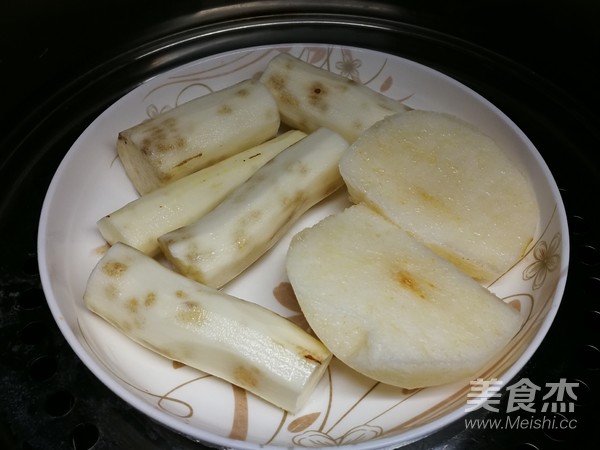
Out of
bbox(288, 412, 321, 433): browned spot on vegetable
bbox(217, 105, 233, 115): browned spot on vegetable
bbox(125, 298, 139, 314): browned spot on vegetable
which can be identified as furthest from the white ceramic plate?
bbox(217, 105, 233, 115): browned spot on vegetable

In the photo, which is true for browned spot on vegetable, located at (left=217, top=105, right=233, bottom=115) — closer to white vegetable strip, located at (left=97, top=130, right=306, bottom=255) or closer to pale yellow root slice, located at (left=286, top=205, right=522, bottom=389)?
white vegetable strip, located at (left=97, top=130, right=306, bottom=255)

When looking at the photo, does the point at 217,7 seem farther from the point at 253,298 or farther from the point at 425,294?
the point at 425,294

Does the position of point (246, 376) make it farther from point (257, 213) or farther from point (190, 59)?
point (190, 59)

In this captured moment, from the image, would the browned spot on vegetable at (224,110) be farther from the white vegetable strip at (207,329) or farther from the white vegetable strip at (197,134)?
the white vegetable strip at (207,329)

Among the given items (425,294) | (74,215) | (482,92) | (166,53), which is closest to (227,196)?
(74,215)


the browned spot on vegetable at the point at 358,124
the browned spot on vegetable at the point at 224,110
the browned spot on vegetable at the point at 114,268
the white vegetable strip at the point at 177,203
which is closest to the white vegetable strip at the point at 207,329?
the browned spot on vegetable at the point at 114,268

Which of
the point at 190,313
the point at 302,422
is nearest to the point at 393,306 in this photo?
the point at 302,422
